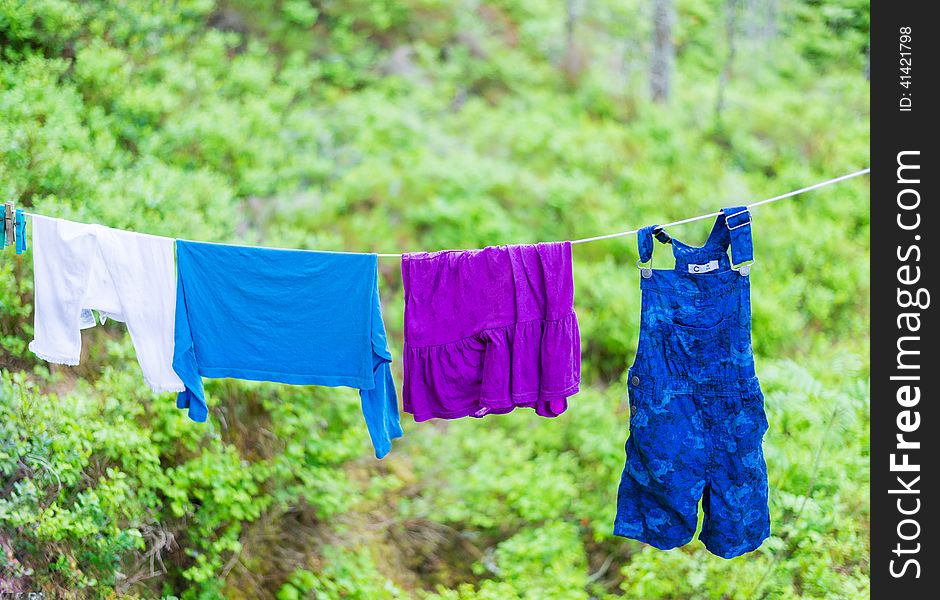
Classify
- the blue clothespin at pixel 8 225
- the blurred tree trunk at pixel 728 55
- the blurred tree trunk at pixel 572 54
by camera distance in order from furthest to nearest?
the blurred tree trunk at pixel 572 54 < the blurred tree trunk at pixel 728 55 < the blue clothespin at pixel 8 225

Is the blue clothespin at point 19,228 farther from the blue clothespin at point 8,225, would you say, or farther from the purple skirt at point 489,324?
the purple skirt at point 489,324

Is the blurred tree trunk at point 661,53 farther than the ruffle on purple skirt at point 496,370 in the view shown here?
Yes

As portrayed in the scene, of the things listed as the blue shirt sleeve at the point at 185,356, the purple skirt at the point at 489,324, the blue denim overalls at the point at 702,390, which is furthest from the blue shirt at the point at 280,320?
the blue denim overalls at the point at 702,390

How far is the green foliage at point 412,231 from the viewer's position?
4734 millimetres

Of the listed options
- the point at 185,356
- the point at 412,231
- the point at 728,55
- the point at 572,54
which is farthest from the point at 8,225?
the point at 728,55

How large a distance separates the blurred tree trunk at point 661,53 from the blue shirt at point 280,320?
25.3 ft

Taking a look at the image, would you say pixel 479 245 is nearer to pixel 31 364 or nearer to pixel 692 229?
pixel 692 229

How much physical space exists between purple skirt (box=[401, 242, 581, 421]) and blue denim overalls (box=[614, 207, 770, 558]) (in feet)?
1.32

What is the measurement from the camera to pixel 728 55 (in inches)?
416

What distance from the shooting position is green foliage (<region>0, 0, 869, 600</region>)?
15.5ft

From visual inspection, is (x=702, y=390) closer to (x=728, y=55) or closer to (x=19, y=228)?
(x=19, y=228)

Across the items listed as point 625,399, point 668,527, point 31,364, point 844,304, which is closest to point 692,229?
point 844,304

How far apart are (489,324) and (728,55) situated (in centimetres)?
848

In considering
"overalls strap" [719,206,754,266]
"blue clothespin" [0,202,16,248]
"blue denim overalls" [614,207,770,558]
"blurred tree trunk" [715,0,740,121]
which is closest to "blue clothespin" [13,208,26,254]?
"blue clothespin" [0,202,16,248]
